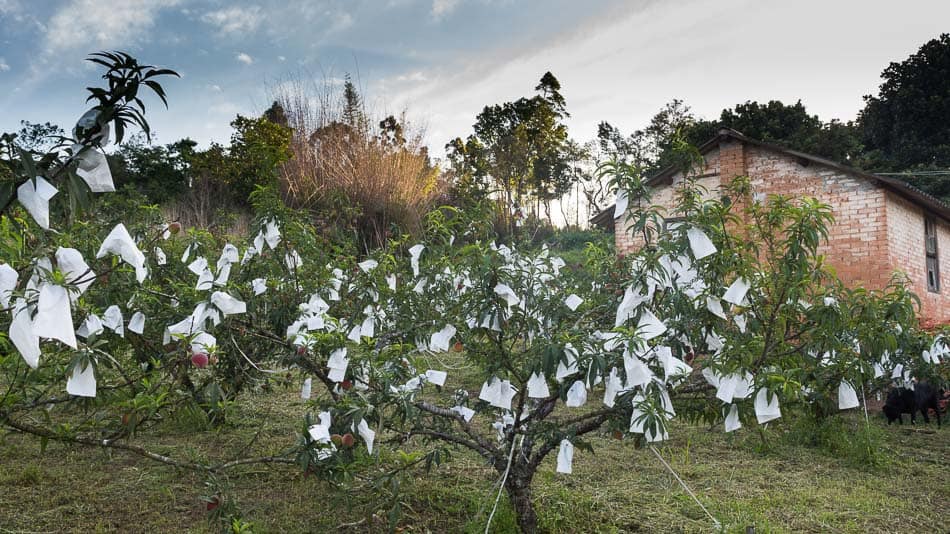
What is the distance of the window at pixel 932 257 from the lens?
31.0ft

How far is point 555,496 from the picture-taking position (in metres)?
3.10

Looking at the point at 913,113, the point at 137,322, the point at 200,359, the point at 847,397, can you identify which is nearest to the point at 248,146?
the point at 137,322

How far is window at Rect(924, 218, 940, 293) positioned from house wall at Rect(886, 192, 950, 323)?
9 centimetres

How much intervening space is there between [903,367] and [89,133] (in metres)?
4.84

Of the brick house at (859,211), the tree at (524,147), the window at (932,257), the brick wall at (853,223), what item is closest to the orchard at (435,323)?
the brick house at (859,211)

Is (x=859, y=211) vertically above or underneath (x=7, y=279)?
above

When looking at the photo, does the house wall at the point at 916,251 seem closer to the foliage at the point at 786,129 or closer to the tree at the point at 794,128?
the foliage at the point at 786,129

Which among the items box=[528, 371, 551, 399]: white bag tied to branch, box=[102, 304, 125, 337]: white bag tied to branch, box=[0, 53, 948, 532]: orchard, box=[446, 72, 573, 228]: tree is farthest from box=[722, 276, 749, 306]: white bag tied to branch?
box=[446, 72, 573, 228]: tree

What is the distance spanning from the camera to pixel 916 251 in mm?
8945

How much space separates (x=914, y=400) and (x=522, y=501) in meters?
4.49

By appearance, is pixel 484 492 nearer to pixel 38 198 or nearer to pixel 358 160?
pixel 38 198

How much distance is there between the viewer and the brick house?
8.01 m

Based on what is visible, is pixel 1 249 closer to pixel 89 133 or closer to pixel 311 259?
pixel 89 133

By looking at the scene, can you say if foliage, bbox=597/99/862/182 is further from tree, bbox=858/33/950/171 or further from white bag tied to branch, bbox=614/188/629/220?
white bag tied to branch, bbox=614/188/629/220
